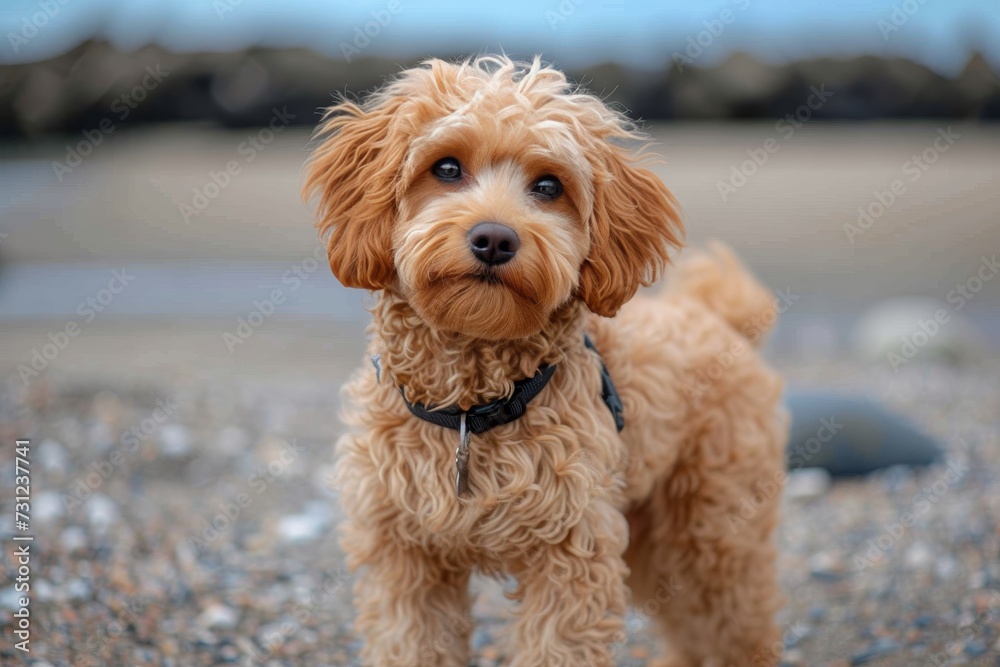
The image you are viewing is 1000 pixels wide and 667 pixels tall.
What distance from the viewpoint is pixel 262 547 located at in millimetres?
5699

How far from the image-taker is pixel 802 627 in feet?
16.8

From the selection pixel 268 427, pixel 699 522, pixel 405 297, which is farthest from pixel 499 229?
pixel 268 427

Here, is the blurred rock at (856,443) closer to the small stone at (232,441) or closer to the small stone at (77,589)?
the small stone at (232,441)

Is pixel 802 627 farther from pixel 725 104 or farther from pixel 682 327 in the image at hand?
pixel 725 104

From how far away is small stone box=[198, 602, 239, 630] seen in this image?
Answer: 4617 millimetres

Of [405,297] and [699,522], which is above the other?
[405,297]

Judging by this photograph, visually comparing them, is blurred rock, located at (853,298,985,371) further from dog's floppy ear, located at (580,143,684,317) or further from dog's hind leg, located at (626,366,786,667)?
dog's floppy ear, located at (580,143,684,317)

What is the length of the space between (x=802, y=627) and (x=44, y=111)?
22.3 m

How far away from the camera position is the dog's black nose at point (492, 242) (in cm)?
300

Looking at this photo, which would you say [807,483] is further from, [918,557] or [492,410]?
[492,410]

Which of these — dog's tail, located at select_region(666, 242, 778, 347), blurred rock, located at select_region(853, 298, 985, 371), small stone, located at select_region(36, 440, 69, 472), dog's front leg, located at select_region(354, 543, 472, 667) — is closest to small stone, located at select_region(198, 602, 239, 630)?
dog's front leg, located at select_region(354, 543, 472, 667)

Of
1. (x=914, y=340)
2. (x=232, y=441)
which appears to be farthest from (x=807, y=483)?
(x=914, y=340)

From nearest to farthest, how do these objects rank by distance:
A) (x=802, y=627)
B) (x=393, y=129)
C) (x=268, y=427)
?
(x=393, y=129) < (x=802, y=627) < (x=268, y=427)

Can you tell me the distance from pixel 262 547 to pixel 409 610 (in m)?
2.47
